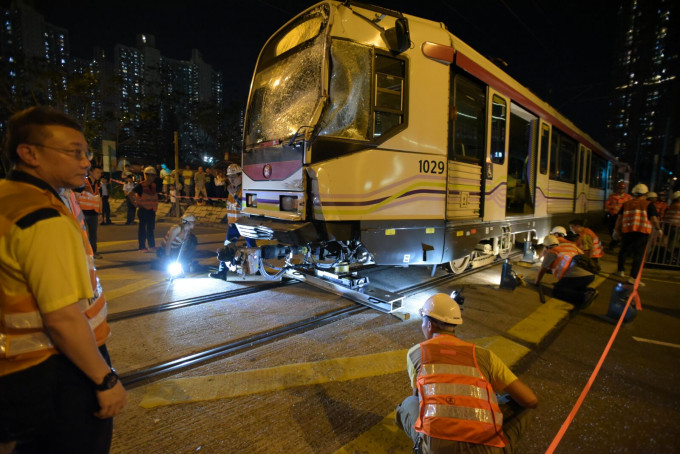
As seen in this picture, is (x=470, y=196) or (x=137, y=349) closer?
(x=137, y=349)

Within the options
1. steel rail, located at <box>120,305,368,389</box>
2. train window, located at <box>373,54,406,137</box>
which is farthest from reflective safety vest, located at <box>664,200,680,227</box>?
steel rail, located at <box>120,305,368,389</box>

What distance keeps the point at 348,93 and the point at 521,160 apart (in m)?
7.62

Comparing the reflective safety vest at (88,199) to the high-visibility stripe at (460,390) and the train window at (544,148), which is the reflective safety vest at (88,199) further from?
the train window at (544,148)

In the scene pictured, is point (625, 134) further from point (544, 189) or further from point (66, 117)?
point (66, 117)

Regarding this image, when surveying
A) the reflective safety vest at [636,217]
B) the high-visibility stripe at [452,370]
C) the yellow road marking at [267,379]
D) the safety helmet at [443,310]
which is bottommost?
the yellow road marking at [267,379]

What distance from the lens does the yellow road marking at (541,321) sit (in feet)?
12.7

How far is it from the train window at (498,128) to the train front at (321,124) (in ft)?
7.39

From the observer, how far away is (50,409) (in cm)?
121

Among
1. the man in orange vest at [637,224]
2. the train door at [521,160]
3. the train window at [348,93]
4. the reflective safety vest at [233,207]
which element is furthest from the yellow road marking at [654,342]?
the reflective safety vest at [233,207]

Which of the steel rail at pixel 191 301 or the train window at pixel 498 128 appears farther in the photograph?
the train window at pixel 498 128

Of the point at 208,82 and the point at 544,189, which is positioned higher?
the point at 208,82

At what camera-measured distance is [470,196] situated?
531 centimetres

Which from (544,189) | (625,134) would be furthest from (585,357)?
(625,134)

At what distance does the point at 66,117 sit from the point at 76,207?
52cm
